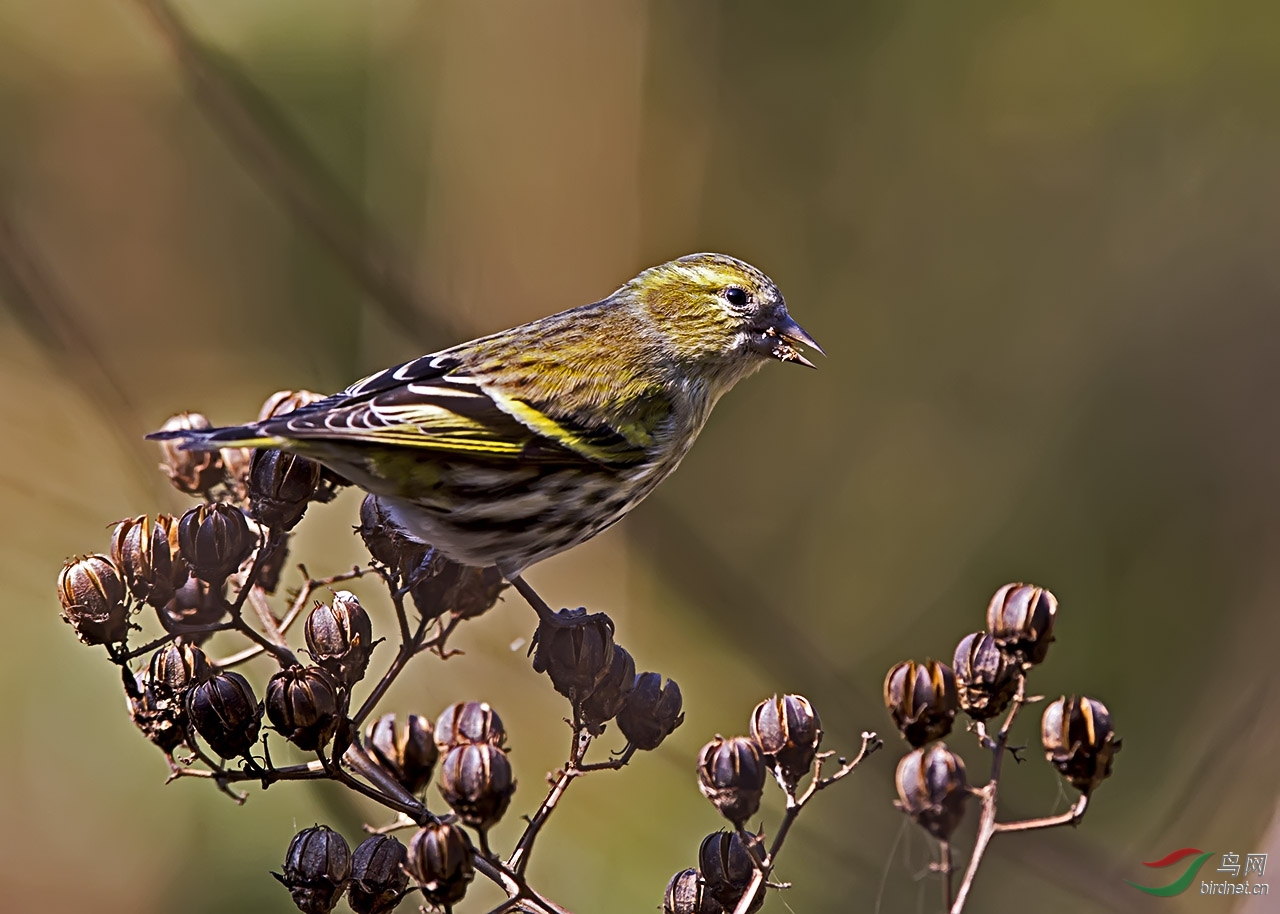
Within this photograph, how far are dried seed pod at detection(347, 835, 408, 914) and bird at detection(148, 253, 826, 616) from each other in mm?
863

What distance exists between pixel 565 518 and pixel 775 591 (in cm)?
198

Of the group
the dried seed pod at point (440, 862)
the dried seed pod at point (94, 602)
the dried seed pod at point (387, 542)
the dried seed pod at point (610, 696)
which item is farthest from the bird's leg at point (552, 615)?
the dried seed pod at point (94, 602)

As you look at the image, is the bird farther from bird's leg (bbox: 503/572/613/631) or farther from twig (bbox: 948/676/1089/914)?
twig (bbox: 948/676/1089/914)

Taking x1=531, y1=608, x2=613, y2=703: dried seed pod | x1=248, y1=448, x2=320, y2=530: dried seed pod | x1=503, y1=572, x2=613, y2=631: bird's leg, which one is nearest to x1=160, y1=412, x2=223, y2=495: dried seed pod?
x1=248, y1=448, x2=320, y2=530: dried seed pod

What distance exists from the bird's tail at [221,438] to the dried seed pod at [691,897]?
1.24 m

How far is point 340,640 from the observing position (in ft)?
8.59

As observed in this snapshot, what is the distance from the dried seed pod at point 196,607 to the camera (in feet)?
8.77

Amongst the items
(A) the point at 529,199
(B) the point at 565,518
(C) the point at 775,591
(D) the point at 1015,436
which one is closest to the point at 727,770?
(B) the point at 565,518

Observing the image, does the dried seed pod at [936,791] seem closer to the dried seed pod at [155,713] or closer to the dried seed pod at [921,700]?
the dried seed pod at [921,700]

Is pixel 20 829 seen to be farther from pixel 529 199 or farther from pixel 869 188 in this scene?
pixel 869 188

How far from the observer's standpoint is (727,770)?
8.49 feet

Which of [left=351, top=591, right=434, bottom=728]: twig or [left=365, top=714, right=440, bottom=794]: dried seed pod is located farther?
[left=351, top=591, right=434, bottom=728]: twig

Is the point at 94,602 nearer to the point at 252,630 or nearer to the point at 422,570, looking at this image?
the point at 252,630

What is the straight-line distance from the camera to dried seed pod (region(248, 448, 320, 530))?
2.86m
